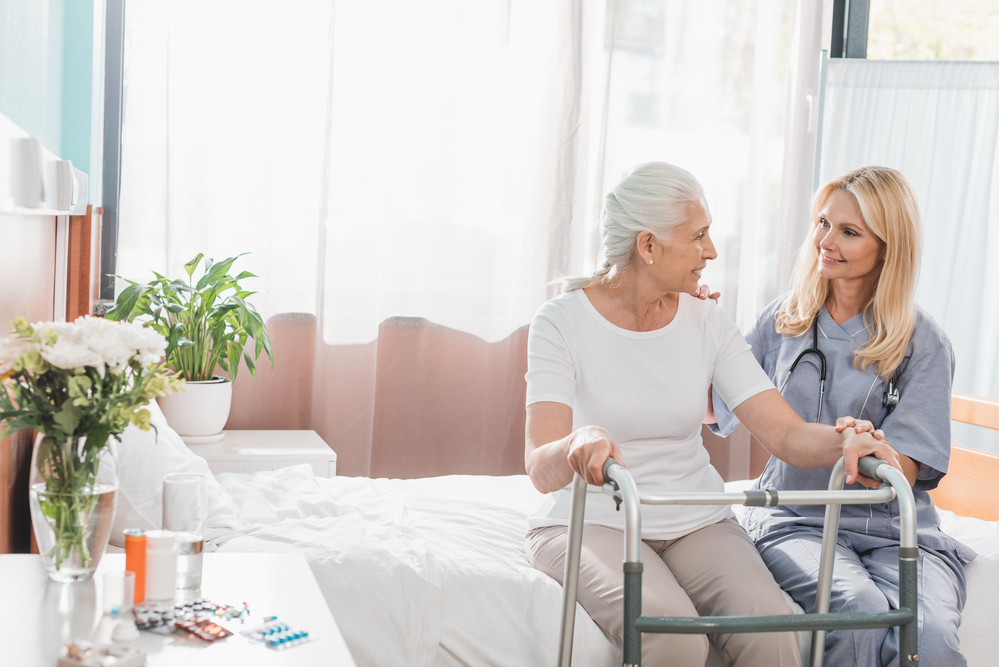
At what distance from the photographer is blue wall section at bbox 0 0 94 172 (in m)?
1.29

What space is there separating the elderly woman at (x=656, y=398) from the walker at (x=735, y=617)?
0.16 m

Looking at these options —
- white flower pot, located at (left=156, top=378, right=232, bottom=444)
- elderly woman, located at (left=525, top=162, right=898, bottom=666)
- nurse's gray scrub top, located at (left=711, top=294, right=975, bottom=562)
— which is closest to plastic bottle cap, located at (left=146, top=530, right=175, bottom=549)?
elderly woman, located at (left=525, top=162, right=898, bottom=666)

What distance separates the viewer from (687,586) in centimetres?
167

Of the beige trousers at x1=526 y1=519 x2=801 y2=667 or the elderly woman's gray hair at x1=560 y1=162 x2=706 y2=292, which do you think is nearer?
the beige trousers at x1=526 y1=519 x2=801 y2=667

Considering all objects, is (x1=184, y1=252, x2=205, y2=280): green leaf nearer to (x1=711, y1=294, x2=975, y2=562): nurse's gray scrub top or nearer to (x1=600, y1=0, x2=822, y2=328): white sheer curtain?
(x1=600, y1=0, x2=822, y2=328): white sheer curtain

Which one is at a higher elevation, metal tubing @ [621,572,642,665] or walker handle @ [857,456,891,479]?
walker handle @ [857,456,891,479]

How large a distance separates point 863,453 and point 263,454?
1728mm

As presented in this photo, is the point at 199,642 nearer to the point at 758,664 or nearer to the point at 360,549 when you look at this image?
the point at 360,549

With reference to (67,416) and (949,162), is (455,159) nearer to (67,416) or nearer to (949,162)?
(949,162)

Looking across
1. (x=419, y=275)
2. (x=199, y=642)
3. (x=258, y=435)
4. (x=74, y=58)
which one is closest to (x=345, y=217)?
(x=419, y=275)

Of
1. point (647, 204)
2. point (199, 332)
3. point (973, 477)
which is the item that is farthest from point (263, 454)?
point (973, 477)

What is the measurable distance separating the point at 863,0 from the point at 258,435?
2902mm

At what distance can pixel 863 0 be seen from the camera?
358cm

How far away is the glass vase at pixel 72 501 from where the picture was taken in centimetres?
107
